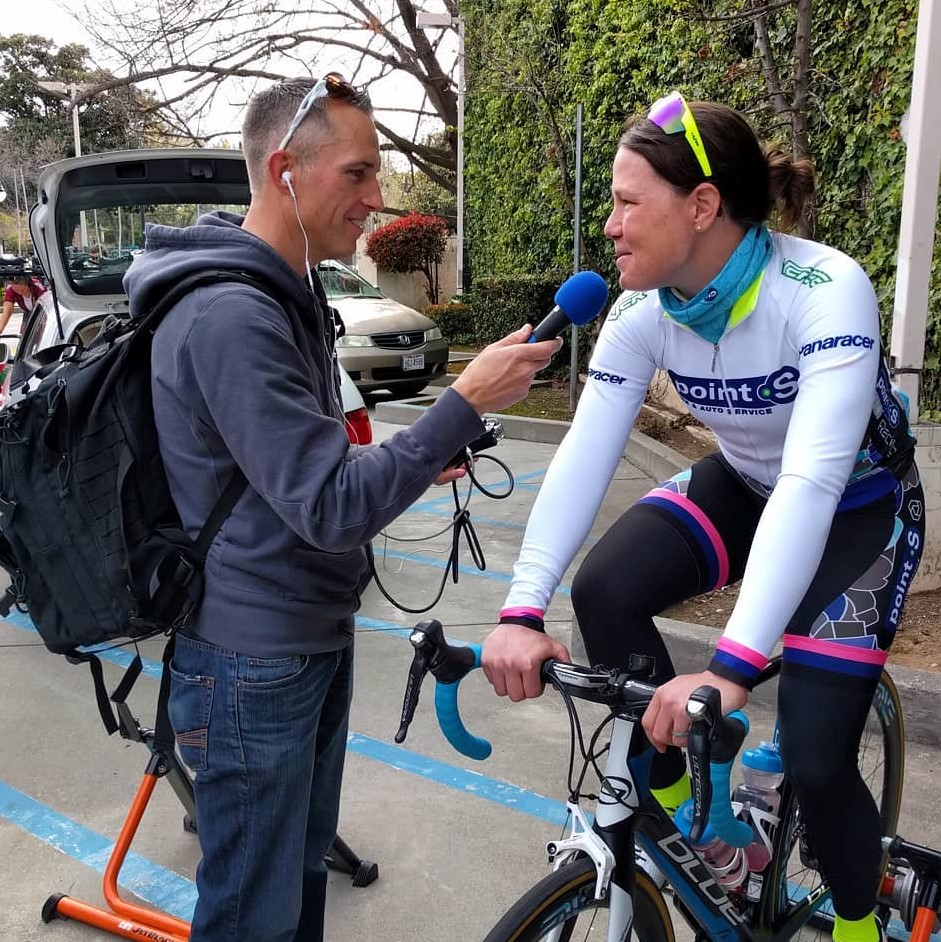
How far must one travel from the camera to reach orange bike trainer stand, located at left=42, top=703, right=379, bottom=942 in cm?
269

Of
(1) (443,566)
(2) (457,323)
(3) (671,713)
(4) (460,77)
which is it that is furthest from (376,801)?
(4) (460,77)

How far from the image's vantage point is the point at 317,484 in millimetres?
1587

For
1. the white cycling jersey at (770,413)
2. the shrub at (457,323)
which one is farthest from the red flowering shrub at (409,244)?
the white cycling jersey at (770,413)

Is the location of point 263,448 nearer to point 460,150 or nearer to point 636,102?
point 636,102

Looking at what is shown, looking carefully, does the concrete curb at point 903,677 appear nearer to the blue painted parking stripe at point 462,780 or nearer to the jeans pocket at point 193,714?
the blue painted parking stripe at point 462,780

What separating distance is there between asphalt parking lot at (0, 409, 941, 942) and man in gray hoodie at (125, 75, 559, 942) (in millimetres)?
1138

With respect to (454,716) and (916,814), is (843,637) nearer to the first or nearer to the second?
(454,716)

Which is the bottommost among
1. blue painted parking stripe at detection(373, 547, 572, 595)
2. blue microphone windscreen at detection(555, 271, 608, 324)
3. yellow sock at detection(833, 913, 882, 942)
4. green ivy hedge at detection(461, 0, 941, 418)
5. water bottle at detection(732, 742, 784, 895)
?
blue painted parking stripe at detection(373, 547, 572, 595)

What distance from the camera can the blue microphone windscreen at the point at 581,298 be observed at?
193cm

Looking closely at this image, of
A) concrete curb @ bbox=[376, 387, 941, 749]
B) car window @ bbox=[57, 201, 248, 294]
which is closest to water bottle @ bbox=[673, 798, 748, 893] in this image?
concrete curb @ bbox=[376, 387, 941, 749]

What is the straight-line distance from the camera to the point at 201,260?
1718mm

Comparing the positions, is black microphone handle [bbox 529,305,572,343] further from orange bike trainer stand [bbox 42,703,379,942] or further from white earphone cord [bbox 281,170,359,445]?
orange bike trainer stand [bbox 42,703,379,942]

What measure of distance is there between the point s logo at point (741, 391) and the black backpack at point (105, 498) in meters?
1.00

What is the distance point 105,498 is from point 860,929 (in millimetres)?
1852
